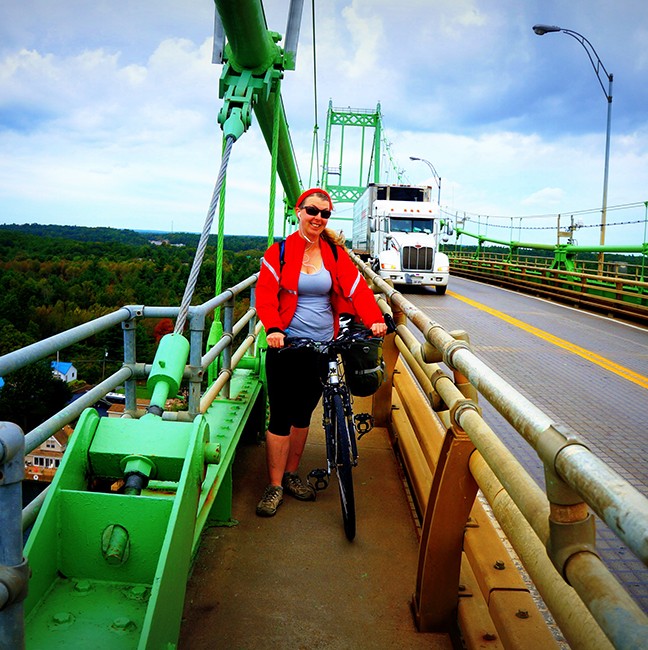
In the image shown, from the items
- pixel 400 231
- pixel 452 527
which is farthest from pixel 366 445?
pixel 400 231

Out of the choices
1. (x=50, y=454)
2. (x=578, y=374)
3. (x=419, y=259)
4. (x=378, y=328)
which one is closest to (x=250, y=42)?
(x=378, y=328)

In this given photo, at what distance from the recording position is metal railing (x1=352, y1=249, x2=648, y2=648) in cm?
106

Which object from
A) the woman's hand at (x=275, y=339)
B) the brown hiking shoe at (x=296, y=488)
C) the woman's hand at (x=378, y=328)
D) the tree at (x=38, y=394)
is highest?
the woman's hand at (x=378, y=328)

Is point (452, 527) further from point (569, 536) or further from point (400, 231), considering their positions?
point (400, 231)

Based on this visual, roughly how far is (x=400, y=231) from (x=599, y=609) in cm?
2324

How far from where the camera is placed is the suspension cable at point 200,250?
119 inches

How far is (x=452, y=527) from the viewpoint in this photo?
254 centimetres

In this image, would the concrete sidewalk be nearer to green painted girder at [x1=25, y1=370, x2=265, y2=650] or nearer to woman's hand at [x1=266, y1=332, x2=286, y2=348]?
green painted girder at [x1=25, y1=370, x2=265, y2=650]

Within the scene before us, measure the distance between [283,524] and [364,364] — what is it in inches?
44.1

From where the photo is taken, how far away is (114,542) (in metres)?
2.09

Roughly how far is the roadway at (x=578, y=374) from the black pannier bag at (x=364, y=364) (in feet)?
5.58

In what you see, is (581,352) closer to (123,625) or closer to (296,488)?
(296,488)

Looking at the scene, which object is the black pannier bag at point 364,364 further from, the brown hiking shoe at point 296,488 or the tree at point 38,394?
the tree at point 38,394

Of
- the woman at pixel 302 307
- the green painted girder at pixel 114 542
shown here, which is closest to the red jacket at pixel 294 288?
the woman at pixel 302 307
